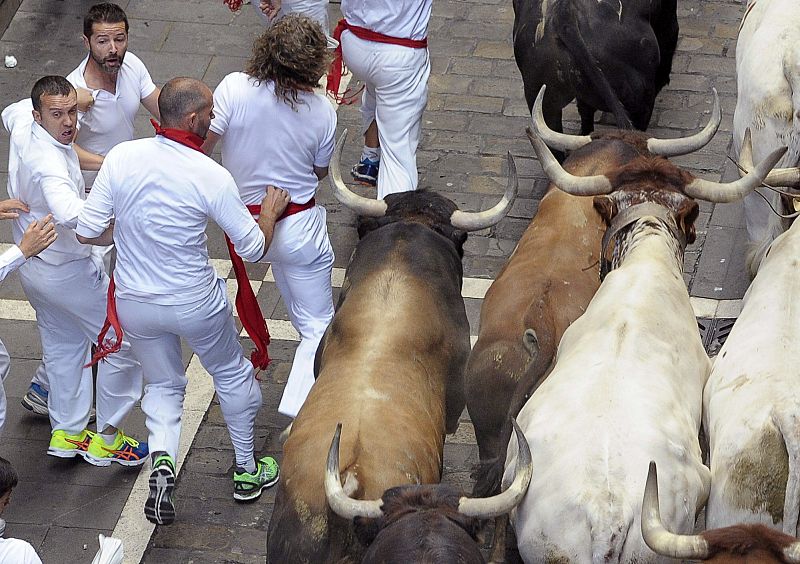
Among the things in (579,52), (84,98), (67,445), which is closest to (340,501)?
(67,445)

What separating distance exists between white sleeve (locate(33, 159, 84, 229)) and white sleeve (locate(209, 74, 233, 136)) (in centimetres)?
87

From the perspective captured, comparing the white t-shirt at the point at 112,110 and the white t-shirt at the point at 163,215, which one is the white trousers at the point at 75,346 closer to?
the white t-shirt at the point at 163,215

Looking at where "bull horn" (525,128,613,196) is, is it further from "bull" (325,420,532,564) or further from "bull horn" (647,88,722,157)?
"bull" (325,420,532,564)

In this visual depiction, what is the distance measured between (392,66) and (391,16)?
347mm

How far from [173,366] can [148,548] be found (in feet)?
3.37

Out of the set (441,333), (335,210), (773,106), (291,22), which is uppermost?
(291,22)

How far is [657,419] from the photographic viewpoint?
16.9 feet

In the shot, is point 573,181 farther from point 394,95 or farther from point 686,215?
point 394,95

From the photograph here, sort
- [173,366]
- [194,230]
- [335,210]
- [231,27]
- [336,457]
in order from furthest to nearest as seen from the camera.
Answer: [231,27] → [335,210] → [173,366] → [194,230] → [336,457]

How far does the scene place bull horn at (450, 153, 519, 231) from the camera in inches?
260

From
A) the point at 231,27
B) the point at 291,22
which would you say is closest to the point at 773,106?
the point at 291,22

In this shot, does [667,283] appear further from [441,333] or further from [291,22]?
[291,22]

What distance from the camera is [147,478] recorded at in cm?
754

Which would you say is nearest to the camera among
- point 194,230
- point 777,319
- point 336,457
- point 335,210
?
point 336,457
